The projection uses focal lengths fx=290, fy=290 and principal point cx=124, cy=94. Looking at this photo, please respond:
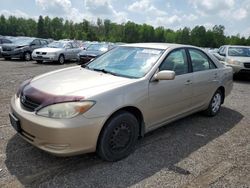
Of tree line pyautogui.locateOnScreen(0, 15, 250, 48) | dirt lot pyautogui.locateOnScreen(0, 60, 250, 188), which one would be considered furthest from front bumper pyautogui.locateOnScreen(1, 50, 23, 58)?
tree line pyautogui.locateOnScreen(0, 15, 250, 48)

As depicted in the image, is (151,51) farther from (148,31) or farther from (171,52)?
(148,31)

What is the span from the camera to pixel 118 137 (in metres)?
3.85

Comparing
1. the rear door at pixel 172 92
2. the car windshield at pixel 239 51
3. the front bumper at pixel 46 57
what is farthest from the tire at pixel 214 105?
the front bumper at pixel 46 57

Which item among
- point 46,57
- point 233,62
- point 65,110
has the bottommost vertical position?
point 46,57

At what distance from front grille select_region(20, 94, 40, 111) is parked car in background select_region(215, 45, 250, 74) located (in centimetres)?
1029

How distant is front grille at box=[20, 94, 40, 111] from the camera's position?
350 cm

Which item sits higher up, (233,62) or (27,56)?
(233,62)

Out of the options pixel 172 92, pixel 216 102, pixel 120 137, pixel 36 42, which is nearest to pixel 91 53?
pixel 36 42

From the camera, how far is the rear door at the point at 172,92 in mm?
4281

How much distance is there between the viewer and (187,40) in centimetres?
10475

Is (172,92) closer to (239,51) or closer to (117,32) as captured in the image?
(239,51)

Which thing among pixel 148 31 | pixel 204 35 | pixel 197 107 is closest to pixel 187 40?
pixel 204 35

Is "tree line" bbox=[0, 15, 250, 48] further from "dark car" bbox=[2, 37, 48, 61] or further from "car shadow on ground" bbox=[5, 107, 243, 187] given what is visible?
"car shadow on ground" bbox=[5, 107, 243, 187]

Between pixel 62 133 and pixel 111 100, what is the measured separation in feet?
2.39
